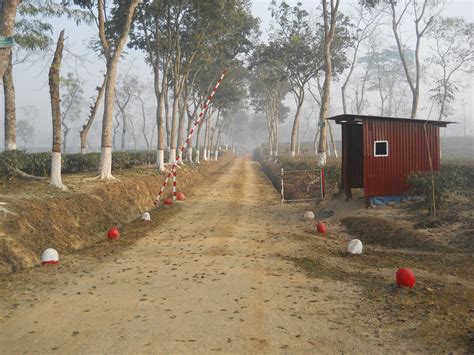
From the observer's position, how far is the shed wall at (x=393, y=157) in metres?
12.0

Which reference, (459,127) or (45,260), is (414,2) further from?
(459,127)

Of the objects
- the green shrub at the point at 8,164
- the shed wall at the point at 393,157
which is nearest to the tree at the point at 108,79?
the green shrub at the point at 8,164

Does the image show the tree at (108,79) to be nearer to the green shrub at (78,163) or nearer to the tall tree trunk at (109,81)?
the tall tree trunk at (109,81)

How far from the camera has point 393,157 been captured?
1222 cm

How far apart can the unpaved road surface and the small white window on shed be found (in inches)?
212

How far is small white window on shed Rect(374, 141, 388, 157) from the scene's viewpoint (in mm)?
12117

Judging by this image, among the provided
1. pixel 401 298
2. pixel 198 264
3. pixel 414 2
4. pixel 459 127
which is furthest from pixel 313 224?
pixel 459 127

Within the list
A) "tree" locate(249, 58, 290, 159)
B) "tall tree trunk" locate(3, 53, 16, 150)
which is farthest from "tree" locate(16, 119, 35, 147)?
"tall tree trunk" locate(3, 53, 16, 150)

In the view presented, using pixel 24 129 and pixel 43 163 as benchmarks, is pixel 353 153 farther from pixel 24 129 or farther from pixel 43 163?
pixel 24 129

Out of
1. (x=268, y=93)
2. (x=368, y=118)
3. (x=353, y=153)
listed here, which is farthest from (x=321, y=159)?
(x=268, y=93)

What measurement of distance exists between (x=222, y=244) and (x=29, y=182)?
6642 millimetres

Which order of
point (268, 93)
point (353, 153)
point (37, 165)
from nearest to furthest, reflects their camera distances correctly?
point (37, 165)
point (353, 153)
point (268, 93)

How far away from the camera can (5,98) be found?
15.9m

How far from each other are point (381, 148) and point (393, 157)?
0.50m
